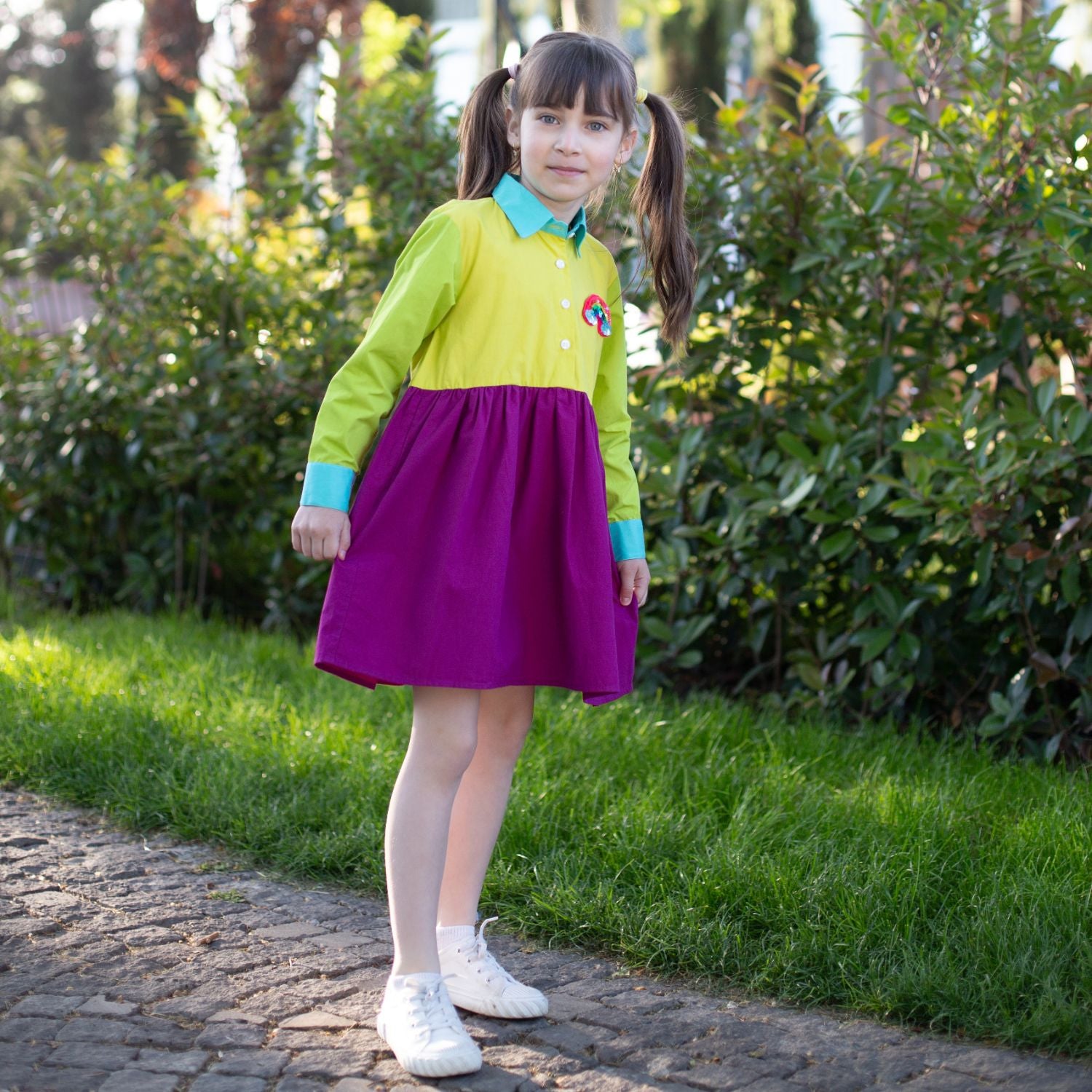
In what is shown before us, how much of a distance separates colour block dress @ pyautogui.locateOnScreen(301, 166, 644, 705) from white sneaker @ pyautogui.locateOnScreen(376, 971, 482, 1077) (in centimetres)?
48

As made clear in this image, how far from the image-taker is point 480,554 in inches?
80.7

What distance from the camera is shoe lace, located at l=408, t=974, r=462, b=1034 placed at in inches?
78.7

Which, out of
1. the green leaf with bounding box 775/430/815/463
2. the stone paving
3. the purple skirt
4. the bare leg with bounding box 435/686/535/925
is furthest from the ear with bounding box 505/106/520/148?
the green leaf with bounding box 775/430/815/463

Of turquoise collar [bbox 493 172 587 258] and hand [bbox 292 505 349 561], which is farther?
turquoise collar [bbox 493 172 587 258]

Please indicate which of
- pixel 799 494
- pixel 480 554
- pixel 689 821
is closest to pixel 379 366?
pixel 480 554

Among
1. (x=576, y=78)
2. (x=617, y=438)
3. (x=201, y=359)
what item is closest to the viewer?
(x=576, y=78)

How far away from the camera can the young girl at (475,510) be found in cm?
203

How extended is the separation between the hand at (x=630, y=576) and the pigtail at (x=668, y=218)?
0.47 meters

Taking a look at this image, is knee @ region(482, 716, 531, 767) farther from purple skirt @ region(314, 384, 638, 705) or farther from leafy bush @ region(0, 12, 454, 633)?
leafy bush @ region(0, 12, 454, 633)

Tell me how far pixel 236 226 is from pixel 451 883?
3.85 metres

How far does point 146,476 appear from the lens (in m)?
5.32

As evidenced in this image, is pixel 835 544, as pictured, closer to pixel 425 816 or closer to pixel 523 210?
pixel 523 210

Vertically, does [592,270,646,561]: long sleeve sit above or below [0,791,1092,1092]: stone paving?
above

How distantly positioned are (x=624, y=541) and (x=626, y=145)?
0.70 meters
